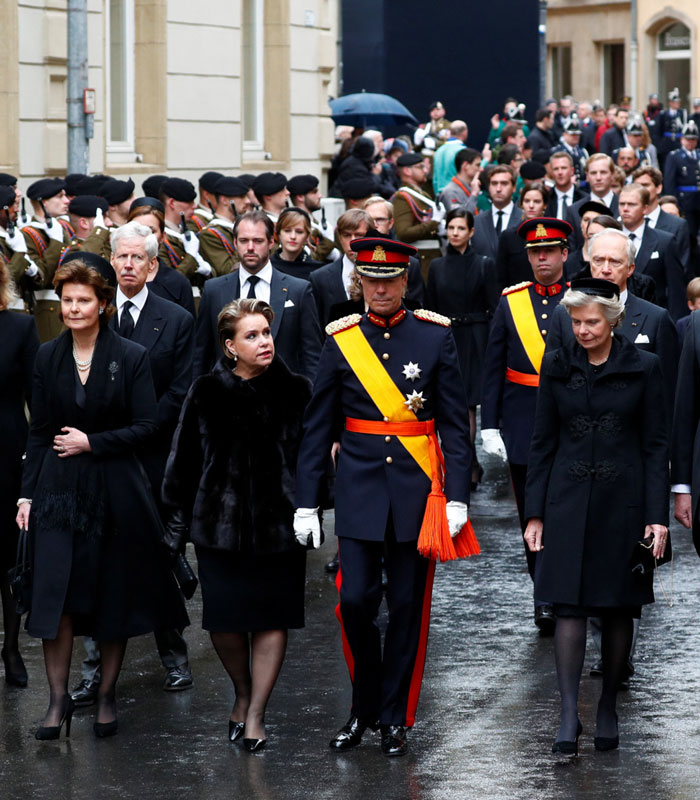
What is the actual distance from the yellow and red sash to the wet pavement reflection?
81 centimetres

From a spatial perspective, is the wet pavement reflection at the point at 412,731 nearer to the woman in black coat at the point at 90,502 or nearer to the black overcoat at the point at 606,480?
the woman in black coat at the point at 90,502

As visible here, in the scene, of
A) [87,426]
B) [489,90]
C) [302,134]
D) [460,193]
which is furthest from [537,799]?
[489,90]

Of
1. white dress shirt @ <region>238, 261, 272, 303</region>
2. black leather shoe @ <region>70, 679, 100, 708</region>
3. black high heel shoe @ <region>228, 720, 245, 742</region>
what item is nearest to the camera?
black high heel shoe @ <region>228, 720, 245, 742</region>

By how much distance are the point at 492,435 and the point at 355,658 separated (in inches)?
89.4

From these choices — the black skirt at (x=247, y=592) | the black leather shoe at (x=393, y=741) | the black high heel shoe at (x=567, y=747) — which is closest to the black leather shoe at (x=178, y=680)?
the black skirt at (x=247, y=592)

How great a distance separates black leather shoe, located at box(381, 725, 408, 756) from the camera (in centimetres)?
699

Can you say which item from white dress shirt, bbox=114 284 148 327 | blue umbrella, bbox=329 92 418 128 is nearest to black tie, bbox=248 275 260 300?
white dress shirt, bbox=114 284 148 327

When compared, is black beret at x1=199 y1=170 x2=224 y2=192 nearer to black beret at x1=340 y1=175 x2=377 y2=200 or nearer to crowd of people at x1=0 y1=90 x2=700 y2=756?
black beret at x1=340 y1=175 x2=377 y2=200

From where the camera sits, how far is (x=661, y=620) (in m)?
9.18

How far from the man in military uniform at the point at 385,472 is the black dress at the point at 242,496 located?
128mm

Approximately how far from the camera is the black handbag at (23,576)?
732 cm

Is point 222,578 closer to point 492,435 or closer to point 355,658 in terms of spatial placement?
point 355,658

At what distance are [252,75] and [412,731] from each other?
16.0 m

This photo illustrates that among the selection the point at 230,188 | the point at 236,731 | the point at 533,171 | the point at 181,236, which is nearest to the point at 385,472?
the point at 236,731
